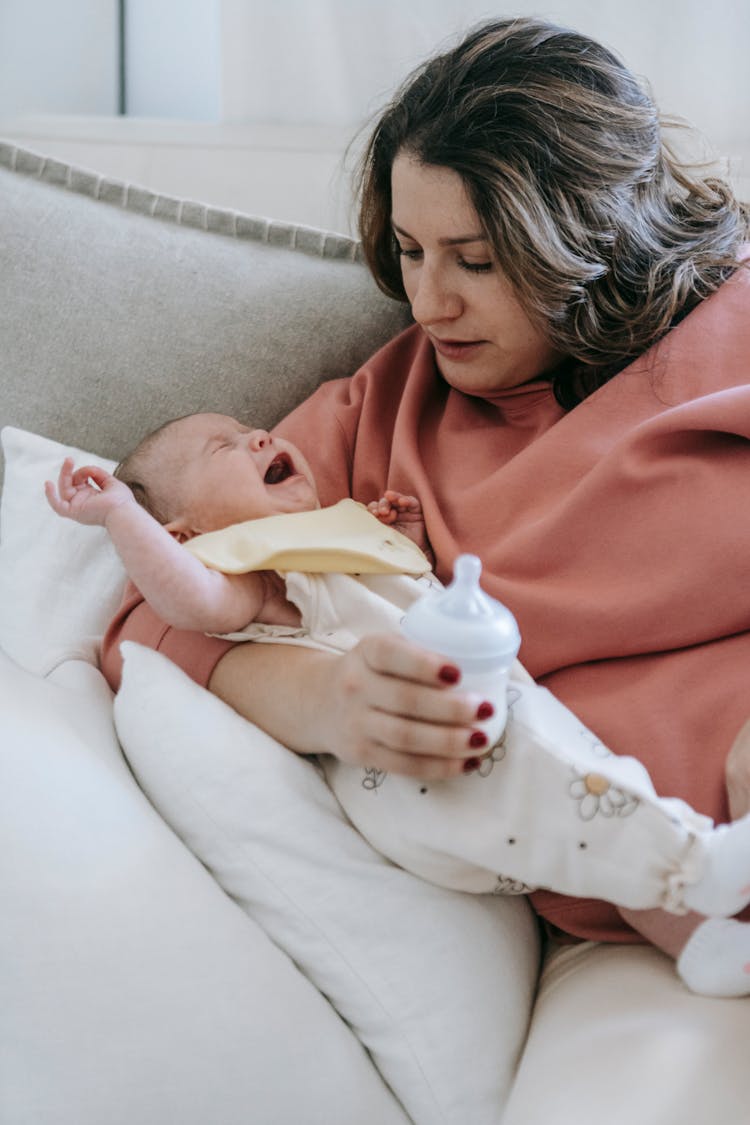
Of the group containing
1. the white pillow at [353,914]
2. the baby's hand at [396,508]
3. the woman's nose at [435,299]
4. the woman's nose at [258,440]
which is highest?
the woman's nose at [435,299]

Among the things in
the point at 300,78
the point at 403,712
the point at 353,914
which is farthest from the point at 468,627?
the point at 300,78

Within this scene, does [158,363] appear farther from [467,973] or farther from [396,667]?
[467,973]

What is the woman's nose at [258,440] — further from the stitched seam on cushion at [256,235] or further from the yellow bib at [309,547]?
the stitched seam on cushion at [256,235]

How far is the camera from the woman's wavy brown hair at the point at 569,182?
3.63 ft

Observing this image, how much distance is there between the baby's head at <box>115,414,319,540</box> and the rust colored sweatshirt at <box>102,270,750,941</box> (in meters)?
0.10

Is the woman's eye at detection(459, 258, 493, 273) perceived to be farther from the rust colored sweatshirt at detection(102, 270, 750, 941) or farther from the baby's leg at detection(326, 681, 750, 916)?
the baby's leg at detection(326, 681, 750, 916)

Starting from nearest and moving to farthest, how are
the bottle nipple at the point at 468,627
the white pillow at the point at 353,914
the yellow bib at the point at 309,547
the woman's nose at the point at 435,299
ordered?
the bottle nipple at the point at 468,627 < the white pillow at the point at 353,914 < the yellow bib at the point at 309,547 < the woman's nose at the point at 435,299

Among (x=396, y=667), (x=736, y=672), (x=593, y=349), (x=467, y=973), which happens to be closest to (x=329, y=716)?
(x=396, y=667)

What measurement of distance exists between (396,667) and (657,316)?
1.86 feet

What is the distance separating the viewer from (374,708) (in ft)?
2.89

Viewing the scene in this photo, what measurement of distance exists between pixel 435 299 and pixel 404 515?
0.23 metres

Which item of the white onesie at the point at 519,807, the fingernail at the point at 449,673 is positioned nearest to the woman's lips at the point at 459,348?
the white onesie at the point at 519,807

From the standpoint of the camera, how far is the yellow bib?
104 centimetres

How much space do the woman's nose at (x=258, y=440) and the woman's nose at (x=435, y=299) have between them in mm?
206
